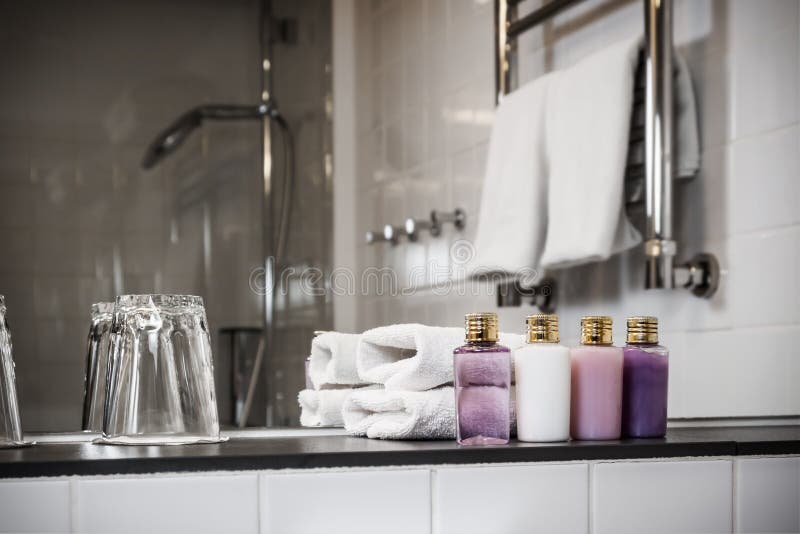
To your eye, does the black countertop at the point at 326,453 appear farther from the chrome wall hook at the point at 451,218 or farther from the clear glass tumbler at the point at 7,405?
the chrome wall hook at the point at 451,218

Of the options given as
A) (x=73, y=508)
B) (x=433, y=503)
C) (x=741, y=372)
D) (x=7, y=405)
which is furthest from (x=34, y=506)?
(x=741, y=372)

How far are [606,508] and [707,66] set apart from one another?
1.74ft

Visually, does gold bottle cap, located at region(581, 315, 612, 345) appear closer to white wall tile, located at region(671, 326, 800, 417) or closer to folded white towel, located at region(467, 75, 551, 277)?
white wall tile, located at region(671, 326, 800, 417)

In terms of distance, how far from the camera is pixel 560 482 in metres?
0.71

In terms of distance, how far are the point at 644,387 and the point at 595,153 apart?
1.28 feet

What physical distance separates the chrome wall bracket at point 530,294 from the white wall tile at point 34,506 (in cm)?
66

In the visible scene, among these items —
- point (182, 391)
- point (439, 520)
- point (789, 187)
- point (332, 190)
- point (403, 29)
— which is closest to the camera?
point (439, 520)

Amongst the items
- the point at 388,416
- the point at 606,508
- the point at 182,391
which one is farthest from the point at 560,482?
the point at 182,391

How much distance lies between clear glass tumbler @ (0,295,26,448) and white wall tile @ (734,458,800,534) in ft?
1.85

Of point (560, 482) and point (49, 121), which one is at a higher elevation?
point (49, 121)

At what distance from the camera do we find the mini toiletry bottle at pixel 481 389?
0.74 meters

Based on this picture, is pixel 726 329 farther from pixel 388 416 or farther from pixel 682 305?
pixel 388 416

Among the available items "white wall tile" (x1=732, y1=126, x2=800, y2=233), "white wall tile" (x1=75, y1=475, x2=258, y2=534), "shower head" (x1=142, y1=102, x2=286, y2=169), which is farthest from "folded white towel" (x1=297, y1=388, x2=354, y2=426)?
"shower head" (x1=142, y1=102, x2=286, y2=169)

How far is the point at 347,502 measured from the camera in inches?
26.6
